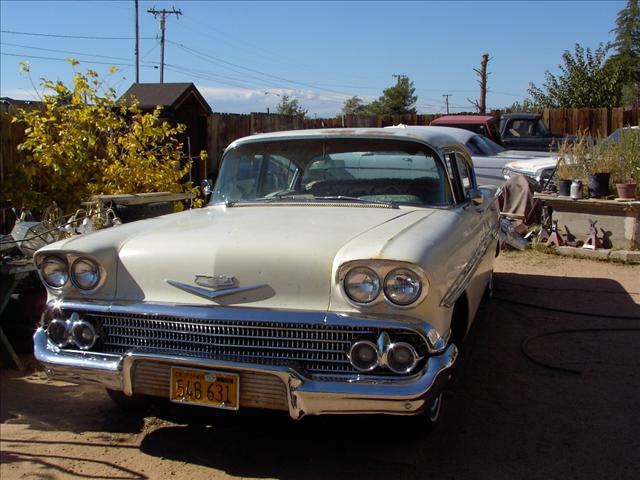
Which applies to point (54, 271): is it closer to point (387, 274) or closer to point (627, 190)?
point (387, 274)

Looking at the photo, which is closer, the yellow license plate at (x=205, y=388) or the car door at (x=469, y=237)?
the yellow license plate at (x=205, y=388)

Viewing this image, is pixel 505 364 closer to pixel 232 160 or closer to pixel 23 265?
Result: pixel 232 160

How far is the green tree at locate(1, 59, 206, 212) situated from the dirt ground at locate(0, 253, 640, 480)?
2.45 metres

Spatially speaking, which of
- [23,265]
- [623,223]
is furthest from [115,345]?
[623,223]

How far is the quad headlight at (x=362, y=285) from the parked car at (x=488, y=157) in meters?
8.47

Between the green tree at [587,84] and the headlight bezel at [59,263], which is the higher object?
the green tree at [587,84]

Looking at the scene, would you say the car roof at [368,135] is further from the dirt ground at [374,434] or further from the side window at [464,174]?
the dirt ground at [374,434]

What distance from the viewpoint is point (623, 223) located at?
8.38 m

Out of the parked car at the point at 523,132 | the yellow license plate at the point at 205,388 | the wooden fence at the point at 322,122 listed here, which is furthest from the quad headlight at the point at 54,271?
the parked car at the point at 523,132

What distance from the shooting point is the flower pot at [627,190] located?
27.0 ft

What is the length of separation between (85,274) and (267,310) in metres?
0.98

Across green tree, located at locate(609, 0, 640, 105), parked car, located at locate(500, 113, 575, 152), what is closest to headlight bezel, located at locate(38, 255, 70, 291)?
parked car, located at locate(500, 113, 575, 152)

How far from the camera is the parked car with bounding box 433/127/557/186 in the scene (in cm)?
1144

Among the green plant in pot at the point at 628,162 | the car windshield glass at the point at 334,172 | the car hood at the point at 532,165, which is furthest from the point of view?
the car hood at the point at 532,165
